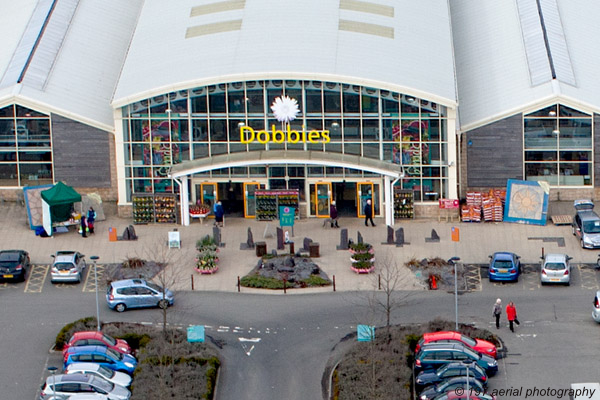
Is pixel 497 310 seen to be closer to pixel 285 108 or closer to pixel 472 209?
pixel 472 209

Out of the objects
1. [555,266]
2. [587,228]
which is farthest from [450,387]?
[587,228]

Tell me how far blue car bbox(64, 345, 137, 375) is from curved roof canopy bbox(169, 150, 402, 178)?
923 inches

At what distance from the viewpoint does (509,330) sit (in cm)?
6644

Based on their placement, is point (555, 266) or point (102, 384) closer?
point (102, 384)

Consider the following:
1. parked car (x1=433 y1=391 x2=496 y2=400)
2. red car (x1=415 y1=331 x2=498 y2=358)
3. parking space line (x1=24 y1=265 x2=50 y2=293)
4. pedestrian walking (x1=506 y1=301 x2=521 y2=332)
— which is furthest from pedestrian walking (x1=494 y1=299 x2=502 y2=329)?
parking space line (x1=24 y1=265 x2=50 y2=293)

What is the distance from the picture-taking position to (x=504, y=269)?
73.2 meters

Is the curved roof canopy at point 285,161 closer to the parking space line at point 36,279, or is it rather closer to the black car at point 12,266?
the parking space line at point 36,279

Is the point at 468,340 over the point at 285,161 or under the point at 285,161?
under

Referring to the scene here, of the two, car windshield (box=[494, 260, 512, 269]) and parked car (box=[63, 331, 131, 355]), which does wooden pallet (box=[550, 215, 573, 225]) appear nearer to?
car windshield (box=[494, 260, 512, 269])

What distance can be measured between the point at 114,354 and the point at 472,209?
3014cm

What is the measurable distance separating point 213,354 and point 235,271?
12.7 meters

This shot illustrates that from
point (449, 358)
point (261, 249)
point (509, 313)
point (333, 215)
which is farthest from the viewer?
point (333, 215)

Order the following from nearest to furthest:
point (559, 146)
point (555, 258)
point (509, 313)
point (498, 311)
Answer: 1. point (509, 313)
2. point (498, 311)
3. point (555, 258)
4. point (559, 146)

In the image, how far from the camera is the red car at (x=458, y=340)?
6225 cm
